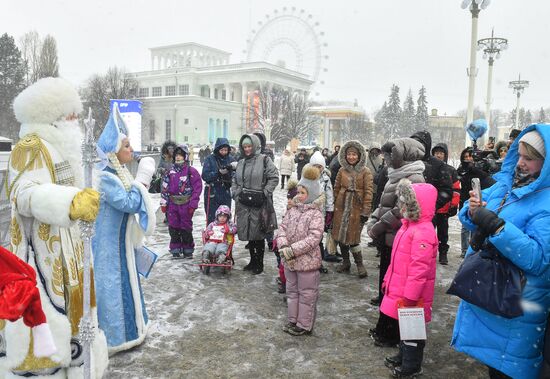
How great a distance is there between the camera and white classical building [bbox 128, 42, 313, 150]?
73.7 meters

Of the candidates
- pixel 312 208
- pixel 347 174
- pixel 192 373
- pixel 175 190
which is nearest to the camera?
pixel 192 373

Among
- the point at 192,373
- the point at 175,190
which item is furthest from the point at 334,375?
the point at 175,190

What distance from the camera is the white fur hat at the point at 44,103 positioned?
2.71m

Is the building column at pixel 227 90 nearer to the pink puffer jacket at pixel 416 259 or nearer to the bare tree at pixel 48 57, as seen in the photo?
the bare tree at pixel 48 57

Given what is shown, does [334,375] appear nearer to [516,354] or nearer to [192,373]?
[192,373]

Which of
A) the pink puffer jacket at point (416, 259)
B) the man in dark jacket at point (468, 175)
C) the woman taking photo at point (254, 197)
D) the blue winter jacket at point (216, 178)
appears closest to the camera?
the pink puffer jacket at point (416, 259)

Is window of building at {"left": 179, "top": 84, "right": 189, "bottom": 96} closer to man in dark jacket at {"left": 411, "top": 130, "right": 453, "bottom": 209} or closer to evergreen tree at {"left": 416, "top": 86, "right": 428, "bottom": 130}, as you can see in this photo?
evergreen tree at {"left": 416, "top": 86, "right": 428, "bottom": 130}

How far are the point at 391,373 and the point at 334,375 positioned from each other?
19.5 inches

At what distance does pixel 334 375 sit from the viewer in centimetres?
368

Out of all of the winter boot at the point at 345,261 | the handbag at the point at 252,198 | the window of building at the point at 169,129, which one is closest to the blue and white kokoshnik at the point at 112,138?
the handbag at the point at 252,198

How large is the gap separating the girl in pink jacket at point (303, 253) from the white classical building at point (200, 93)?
59.2m

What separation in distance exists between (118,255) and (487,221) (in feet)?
9.86

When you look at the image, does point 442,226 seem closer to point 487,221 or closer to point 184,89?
point 487,221

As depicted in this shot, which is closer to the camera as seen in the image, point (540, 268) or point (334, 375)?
point (540, 268)
